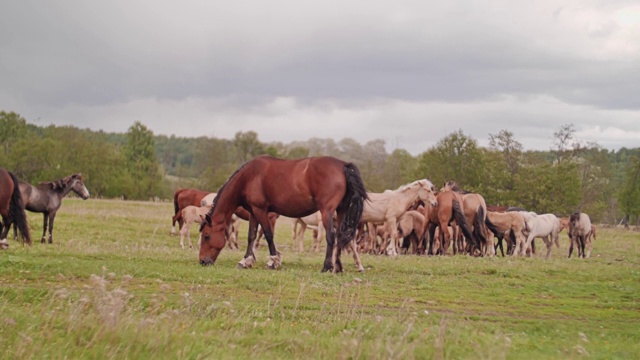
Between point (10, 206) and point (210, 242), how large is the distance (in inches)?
277

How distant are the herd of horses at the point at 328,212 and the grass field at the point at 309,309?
1.10 meters

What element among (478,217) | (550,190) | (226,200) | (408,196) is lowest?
(478,217)

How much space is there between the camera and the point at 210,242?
1638 centimetres

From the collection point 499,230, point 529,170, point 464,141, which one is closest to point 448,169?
point 464,141

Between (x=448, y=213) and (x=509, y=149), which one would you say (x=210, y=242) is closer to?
(x=448, y=213)

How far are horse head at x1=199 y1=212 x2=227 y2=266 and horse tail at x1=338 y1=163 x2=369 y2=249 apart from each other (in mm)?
3068

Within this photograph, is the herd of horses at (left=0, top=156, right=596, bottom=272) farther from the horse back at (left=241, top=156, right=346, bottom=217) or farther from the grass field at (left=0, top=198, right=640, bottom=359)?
the grass field at (left=0, top=198, right=640, bottom=359)

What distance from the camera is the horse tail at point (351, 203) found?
15.6 m

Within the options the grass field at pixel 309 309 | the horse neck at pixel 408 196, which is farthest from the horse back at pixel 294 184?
the horse neck at pixel 408 196

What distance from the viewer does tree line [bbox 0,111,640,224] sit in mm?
59188

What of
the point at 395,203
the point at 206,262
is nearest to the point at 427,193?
the point at 395,203

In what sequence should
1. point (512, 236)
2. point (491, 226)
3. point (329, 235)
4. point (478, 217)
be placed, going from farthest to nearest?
point (512, 236)
point (491, 226)
point (478, 217)
point (329, 235)

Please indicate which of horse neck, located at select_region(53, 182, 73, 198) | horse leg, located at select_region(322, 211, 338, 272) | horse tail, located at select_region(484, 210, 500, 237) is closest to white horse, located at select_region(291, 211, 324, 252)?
horse tail, located at select_region(484, 210, 500, 237)

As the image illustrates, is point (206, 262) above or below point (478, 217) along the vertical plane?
below
